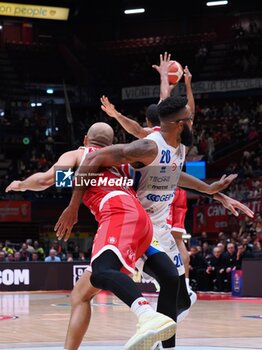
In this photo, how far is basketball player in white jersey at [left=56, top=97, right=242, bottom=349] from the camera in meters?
6.13

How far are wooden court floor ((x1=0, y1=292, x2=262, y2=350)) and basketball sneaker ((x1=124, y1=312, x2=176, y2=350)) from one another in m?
2.63

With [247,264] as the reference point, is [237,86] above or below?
above

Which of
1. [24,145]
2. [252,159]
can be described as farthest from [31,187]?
[24,145]

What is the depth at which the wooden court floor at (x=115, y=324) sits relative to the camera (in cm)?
868

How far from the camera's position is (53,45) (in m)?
39.6

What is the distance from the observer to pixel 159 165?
6629mm

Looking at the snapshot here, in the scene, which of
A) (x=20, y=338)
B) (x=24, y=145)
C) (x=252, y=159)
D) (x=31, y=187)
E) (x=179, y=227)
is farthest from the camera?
(x=24, y=145)

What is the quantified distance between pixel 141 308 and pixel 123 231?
0.65m

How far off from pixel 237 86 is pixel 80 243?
9.04m

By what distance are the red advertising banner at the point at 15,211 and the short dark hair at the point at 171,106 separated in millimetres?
23161

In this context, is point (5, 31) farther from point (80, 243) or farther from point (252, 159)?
point (252, 159)

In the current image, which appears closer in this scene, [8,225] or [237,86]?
[8,225]

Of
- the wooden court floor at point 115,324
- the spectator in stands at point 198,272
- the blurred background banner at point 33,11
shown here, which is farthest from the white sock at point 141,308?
the blurred background banner at point 33,11

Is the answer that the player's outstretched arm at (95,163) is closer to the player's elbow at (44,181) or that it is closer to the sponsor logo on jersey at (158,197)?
the player's elbow at (44,181)
